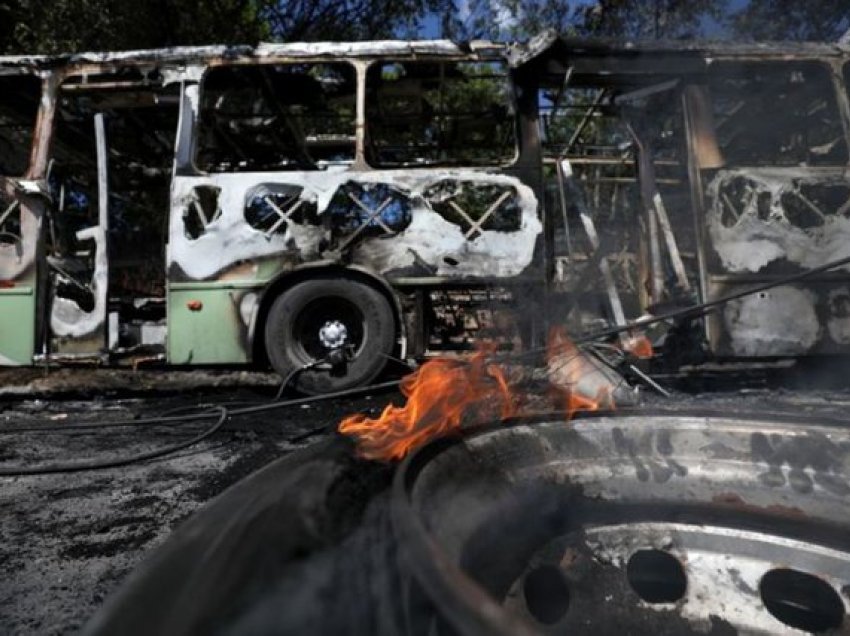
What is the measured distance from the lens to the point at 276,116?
632 cm

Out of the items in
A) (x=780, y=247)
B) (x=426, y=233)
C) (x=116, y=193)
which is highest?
(x=116, y=193)

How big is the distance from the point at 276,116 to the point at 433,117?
1.60 metres

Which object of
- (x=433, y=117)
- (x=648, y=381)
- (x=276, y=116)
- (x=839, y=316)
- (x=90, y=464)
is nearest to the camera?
(x=90, y=464)

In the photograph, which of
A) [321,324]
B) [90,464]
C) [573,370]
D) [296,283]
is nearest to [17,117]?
[296,283]

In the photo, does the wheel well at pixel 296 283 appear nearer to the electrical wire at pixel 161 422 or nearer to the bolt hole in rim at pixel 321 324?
the bolt hole in rim at pixel 321 324

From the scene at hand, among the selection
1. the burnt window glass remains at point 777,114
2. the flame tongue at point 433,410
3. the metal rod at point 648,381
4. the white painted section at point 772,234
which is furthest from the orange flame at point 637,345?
the flame tongue at point 433,410

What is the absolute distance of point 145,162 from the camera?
7355mm

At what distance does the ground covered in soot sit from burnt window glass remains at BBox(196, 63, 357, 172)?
196 centimetres

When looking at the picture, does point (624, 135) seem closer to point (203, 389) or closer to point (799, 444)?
point (203, 389)

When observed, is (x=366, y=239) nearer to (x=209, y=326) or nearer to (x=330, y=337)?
(x=330, y=337)

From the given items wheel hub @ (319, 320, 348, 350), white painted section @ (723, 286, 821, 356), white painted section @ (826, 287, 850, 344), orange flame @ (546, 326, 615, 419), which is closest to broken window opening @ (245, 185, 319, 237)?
wheel hub @ (319, 320, 348, 350)

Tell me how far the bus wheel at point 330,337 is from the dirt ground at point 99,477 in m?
0.23

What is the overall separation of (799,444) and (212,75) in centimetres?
492

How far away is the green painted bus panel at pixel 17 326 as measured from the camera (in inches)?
185
